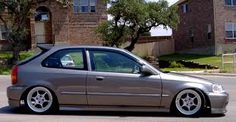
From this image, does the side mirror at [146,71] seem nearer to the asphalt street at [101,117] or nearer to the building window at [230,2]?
the asphalt street at [101,117]

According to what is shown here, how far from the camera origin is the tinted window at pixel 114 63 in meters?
11.4

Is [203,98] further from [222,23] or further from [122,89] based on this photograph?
[222,23]

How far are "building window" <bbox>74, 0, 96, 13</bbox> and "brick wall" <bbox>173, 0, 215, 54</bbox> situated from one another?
1141 cm

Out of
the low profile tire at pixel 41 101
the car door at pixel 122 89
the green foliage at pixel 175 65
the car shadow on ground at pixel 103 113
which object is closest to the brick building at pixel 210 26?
the green foliage at pixel 175 65

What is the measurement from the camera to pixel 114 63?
11.4m

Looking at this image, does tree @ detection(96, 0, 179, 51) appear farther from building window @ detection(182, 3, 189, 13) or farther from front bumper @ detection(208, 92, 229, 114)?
front bumper @ detection(208, 92, 229, 114)

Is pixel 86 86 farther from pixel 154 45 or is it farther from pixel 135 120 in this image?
pixel 154 45

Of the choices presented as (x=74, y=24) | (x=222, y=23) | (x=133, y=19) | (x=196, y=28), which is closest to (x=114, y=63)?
(x=133, y=19)

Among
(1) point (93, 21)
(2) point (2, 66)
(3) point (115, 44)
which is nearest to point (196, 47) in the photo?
(1) point (93, 21)

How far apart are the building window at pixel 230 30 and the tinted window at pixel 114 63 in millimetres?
45594

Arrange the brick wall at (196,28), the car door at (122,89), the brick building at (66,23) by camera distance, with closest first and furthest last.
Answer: the car door at (122,89), the brick building at (66,23), the brick wall at (196,28)

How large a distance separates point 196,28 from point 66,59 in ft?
159

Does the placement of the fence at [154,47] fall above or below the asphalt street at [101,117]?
above

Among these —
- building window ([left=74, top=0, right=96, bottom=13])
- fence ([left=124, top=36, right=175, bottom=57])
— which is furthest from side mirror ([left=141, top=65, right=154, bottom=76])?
fence ([left=124, top=36, right=175, bottom=57])
